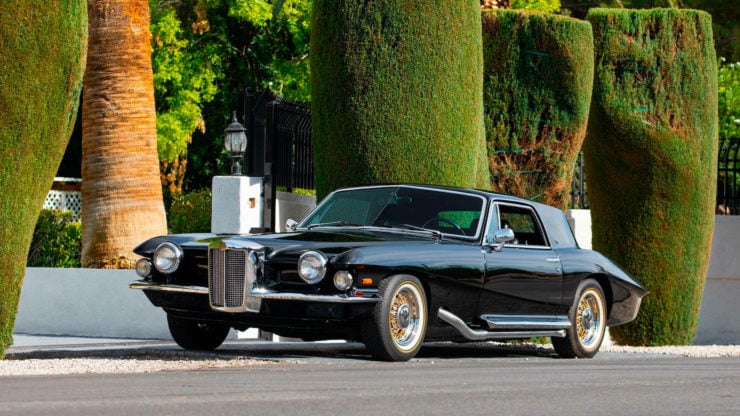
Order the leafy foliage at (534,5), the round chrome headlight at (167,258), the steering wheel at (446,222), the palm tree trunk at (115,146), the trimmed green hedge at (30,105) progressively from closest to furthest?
1. the trimmed green hedge at (30,105)
2. the round chrome headlight at (167,258)
3. the steering wheel at (446,222)
4. the palm tree trunk at (115,146)
5. the leafy foliage at (534,5)

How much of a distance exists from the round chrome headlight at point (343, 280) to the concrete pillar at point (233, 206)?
5920 millimetres

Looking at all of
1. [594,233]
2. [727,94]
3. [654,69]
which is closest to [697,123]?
[654,69]

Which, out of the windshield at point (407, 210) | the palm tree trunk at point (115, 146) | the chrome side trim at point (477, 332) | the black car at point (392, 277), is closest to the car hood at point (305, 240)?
the black car at point (392, 277)

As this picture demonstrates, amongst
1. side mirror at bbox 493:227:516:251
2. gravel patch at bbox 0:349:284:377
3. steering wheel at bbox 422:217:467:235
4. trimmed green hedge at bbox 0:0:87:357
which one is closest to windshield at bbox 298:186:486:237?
steering wheel at bbox 422:217:467:235

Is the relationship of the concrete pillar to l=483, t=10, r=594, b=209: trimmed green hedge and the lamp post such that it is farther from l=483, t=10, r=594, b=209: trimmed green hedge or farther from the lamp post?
l=483, t=10, r=594, b=209: trimmed green hedge

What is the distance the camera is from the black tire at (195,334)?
10688 mm

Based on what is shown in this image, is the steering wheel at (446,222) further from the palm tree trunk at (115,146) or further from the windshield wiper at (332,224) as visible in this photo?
the palm tree trunk at (115,146)

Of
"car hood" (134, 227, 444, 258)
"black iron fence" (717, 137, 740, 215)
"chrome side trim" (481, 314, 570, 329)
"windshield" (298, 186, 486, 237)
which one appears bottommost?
"chrome side trim" (481, 314, 570, 329)

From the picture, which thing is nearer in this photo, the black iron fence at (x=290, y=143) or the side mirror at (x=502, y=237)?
the side mirror at (x=502, y=237)

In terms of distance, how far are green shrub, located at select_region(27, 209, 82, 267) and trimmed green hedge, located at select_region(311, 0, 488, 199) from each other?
21.9 ft

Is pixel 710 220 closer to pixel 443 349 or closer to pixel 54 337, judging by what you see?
pixel 443 349

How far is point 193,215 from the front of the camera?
70.9ft

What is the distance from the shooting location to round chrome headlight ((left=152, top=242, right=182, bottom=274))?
10039 mm

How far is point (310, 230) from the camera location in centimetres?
1095
